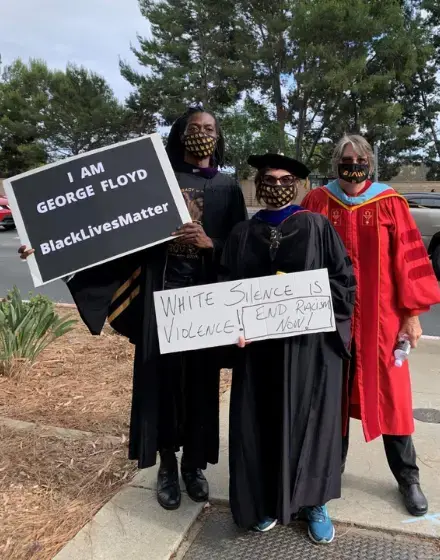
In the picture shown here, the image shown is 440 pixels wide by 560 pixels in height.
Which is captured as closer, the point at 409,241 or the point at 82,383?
the point at 409,241

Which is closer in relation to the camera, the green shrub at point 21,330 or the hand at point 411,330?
the hand at point 411,330

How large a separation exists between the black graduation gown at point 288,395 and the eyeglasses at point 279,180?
0.47ft

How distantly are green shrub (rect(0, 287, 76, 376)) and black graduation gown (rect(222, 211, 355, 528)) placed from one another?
2656mm

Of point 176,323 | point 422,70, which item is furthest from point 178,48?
point 176,323

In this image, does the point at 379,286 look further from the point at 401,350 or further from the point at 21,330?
the point at 21,330

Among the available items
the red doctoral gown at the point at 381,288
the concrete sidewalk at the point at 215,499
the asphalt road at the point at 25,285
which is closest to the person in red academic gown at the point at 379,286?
the red doctoral gown at the point at 381,288

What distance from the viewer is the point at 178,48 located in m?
27.3

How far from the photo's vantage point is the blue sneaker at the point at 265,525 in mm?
2604

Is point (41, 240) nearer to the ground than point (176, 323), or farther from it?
farther from it

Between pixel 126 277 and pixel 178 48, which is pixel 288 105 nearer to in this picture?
pixel 178 48

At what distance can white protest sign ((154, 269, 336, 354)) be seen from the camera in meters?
2.37

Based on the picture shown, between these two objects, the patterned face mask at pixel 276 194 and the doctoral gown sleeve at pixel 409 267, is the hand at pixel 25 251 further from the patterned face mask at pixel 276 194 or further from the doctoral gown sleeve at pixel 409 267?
the doctoral gown sleeve at pixel 409 267

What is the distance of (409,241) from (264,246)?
0.77 metres

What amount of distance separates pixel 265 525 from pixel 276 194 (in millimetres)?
1536
